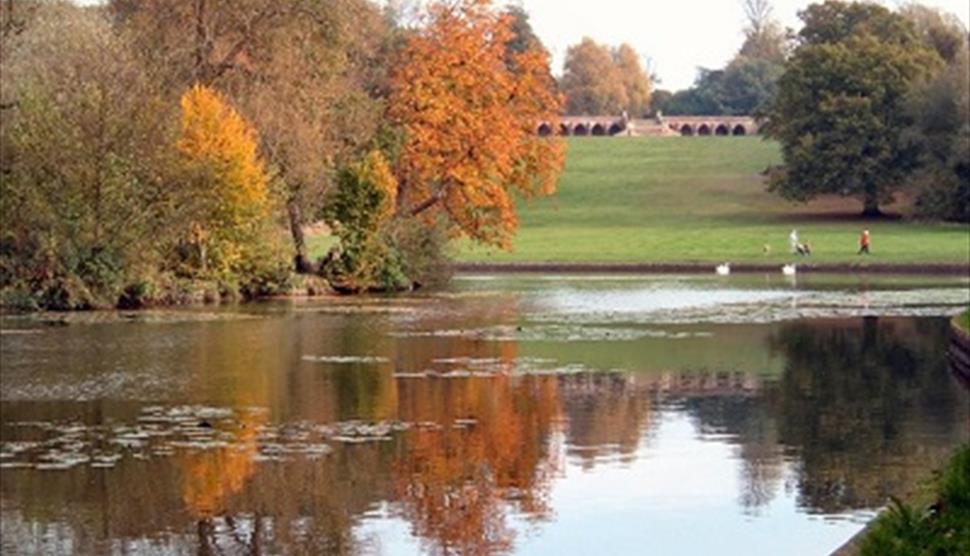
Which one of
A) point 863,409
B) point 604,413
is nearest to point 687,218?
point 863,409

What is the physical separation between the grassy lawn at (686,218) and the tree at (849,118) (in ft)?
6.26

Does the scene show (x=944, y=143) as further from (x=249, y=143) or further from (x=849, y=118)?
(x=249, y=143)

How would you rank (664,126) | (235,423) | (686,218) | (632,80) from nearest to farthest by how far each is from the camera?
(235,423)
(686,218)
(664,126)
(632,80)

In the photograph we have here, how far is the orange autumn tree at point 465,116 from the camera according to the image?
62.6 meters

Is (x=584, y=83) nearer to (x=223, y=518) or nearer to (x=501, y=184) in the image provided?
(x=501, y=184)

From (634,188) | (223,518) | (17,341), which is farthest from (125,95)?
(634,188)

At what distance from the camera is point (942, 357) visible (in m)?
35.0

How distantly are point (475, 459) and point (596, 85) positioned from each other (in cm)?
15825

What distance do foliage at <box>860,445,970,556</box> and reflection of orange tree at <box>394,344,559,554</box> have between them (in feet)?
16.3

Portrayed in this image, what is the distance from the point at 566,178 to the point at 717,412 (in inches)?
3730

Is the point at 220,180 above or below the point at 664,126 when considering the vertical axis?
below

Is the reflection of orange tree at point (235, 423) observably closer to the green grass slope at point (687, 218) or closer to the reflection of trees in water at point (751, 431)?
the reflection of trees in water at point (751, 431)

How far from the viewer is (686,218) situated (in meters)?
101

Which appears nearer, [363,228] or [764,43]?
[363,228]
